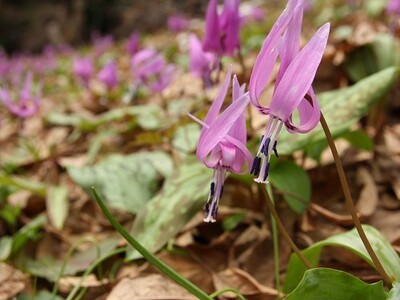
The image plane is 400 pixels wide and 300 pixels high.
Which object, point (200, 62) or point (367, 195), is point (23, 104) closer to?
point (200, 62)

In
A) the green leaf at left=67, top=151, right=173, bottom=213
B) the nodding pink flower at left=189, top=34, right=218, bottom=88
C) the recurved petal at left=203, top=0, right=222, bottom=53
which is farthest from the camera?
the nodding pink flower at left=189, top=34, right=218, bottom=88

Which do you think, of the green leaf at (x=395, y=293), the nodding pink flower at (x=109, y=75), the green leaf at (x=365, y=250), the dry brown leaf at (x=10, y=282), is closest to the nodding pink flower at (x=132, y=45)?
the nodding pink flower at (x=109, y=75)

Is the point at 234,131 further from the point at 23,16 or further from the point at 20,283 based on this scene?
the point at 23,16

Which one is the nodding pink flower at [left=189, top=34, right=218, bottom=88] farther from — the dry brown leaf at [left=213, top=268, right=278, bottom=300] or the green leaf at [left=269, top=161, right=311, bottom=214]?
the dry brown leaf at [left=213, top=268, right=278, bottom=300]

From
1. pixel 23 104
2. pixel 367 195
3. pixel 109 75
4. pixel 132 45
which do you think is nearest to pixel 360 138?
pixel 367 195

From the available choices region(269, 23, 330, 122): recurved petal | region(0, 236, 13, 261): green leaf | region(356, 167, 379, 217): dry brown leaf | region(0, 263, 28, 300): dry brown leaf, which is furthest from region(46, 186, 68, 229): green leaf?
region(269, 23, 330, 122): recurved petal

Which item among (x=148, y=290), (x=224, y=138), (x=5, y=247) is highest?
(x=224, y=138)
